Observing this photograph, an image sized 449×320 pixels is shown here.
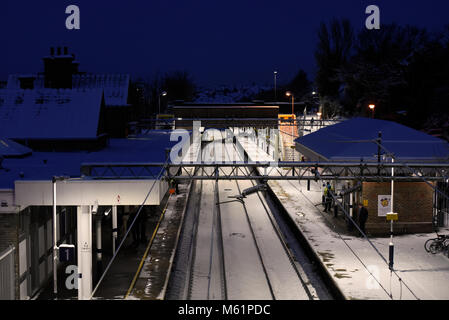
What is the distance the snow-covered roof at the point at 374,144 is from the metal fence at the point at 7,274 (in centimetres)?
1244

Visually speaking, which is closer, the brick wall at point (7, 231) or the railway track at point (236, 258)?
the brick wall at point (7, 231)

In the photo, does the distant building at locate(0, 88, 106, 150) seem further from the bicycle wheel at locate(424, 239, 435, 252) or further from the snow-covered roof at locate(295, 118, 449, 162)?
the bicycle wheel at locate(424, 239, 435, 252)

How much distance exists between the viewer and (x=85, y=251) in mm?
14875

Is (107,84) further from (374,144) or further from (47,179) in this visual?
(47,179)

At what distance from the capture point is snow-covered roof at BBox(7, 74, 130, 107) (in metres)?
36.5

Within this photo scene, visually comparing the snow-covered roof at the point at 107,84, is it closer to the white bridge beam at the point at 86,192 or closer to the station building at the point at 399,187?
the station building at the point at 399,187

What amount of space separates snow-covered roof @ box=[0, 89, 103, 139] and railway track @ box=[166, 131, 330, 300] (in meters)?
7.47

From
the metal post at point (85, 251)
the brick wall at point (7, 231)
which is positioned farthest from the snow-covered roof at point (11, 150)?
the brick wall at point (7, 231)

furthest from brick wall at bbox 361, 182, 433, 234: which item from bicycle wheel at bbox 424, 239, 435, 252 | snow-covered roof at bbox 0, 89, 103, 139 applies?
snow-covered roof at bbox 0, 89, 103, 139

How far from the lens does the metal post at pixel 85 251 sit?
14844mm

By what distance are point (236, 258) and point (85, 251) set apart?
6073mm

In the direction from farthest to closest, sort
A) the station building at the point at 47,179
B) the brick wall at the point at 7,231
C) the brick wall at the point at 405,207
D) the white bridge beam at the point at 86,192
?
the brick wall at the point at 405,207
the white bridge beam at the point at 86,192
the station building at the point at 47,179
the brick wall at the point at 7,231

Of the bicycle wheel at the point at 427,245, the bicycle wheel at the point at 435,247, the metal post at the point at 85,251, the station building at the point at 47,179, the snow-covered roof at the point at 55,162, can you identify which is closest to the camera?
the station building at the point at 47,179
